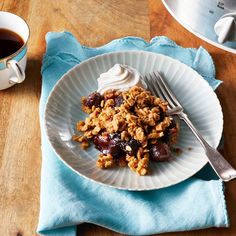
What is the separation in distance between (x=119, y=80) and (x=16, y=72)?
19 centimetres

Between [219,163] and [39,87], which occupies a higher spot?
[219,163]

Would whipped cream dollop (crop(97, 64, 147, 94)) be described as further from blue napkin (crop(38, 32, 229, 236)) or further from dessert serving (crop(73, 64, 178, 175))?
blue napkin (crop(38, 32, 229, 236))

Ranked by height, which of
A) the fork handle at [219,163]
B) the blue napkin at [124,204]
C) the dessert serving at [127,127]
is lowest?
the blue napkin at [124,204]

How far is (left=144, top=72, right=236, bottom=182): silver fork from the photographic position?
29.4 inches

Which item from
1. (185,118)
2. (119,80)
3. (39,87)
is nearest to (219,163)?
(185,118)

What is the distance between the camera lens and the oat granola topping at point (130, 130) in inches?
30.6

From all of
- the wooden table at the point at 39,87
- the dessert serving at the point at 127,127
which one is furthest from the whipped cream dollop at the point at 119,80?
the wooden table at the point at 39,87

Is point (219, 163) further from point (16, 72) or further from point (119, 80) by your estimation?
point (16, 72)

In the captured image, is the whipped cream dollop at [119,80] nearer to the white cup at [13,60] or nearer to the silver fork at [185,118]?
the silver fork at [185,118]

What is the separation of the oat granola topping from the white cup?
16cm

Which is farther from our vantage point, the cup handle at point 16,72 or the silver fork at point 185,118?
the cup handle at point 16,72

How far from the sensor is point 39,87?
3.07ft

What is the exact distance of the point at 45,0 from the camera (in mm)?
1107

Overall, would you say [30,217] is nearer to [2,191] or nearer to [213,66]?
[2,191]
